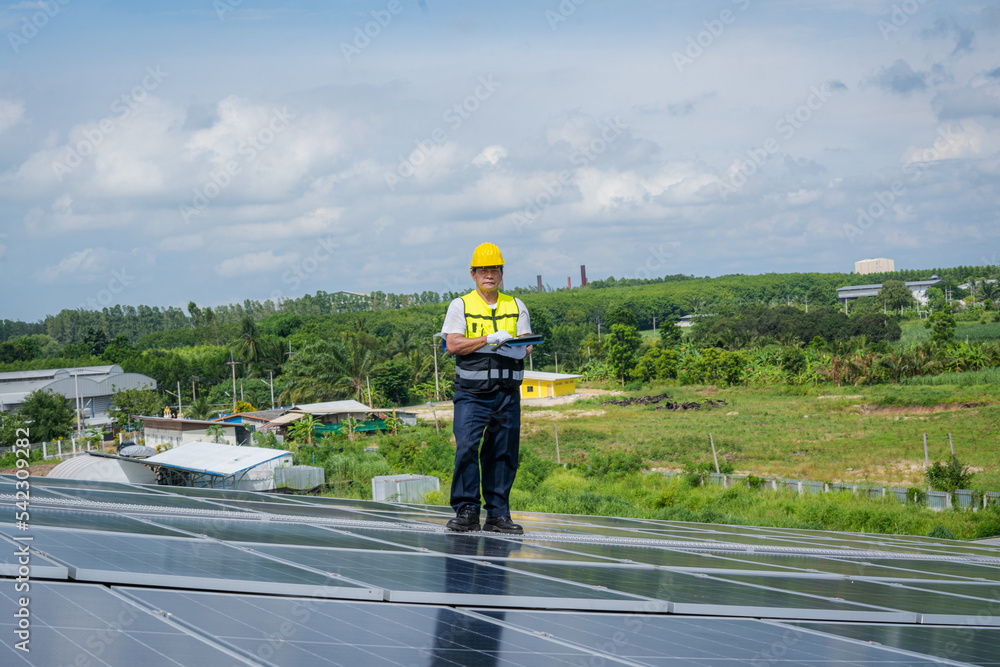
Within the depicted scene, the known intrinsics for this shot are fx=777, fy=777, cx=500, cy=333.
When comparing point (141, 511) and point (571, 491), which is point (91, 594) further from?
point (571, 491)

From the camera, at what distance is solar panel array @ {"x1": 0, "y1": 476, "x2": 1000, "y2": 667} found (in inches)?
98.6

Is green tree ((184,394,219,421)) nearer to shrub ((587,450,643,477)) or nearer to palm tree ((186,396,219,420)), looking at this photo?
palm tree ((186,396,219,420))

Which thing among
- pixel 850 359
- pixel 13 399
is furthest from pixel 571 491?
pixel 13 399

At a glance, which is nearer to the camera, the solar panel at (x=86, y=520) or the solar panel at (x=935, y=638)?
the solar panel at (x=935, y=638)

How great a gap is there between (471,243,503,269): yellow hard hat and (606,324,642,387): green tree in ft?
245

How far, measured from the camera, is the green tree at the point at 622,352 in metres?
81.0

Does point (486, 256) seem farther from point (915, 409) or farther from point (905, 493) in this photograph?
point (915, 409)

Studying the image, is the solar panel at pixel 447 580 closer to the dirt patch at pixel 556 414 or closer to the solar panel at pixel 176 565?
the solar panel at pixel 176 565

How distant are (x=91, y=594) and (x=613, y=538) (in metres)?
4.54

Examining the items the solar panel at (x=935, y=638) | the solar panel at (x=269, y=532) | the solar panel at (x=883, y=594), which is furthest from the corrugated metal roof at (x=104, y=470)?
the solar panel at (x=935, y=638)

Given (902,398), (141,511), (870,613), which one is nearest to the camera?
(870,613)

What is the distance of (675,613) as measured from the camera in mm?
3457

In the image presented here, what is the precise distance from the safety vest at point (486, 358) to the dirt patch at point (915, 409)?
1995 inches

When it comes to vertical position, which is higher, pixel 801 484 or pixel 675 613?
pixel 675 613
